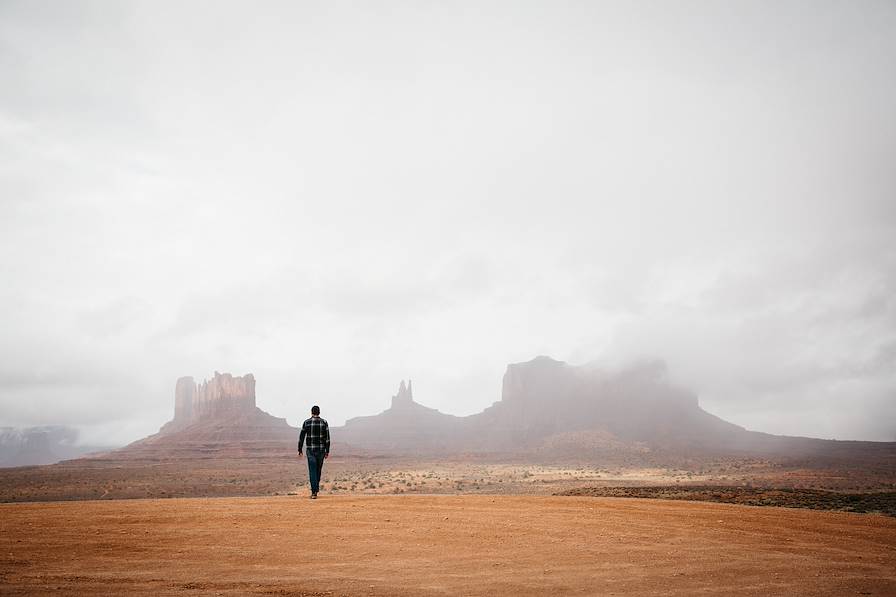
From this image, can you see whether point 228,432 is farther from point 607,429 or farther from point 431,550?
point 431,550

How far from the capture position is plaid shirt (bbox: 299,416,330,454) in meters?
16.0

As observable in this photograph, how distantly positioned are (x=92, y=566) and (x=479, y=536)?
598 cm

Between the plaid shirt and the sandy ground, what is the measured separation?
2.49 meters

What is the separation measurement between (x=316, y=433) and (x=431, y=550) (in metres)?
7.84

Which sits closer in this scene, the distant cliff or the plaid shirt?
the plaid shirt

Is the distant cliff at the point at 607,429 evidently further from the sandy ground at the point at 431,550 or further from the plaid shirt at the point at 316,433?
the sandy ground at the point at 431,550

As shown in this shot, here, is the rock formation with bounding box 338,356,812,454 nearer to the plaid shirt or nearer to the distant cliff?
the distant cliff

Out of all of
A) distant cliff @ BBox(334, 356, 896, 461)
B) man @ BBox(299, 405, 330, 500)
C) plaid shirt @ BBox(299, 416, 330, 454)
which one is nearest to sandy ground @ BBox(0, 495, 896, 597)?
man @ BBox(299, 405, 330, 500)

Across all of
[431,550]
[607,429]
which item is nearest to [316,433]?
[431,550]

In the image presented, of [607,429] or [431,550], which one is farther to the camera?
[607,429]

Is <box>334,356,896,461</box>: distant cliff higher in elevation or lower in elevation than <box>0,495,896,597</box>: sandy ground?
lower

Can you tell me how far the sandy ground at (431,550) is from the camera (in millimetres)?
7184

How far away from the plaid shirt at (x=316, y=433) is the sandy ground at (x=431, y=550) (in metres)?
2.49

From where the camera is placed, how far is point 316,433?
16000 millimetres
